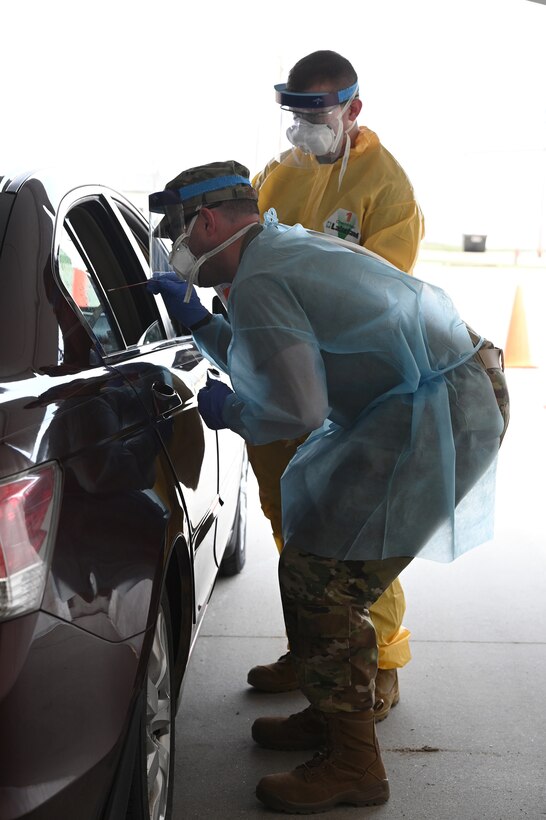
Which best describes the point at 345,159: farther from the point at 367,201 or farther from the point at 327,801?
the point at 327,801

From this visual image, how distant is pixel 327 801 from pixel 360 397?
110cm

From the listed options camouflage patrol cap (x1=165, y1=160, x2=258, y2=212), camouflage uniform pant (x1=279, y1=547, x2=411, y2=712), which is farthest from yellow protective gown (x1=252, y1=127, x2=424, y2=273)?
camouflage uniform pant (x1=279, y1=547, x2=411, y2=712)

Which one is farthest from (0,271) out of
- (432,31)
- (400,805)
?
(432,31)

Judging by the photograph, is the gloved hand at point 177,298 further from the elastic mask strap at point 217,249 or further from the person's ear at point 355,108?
the person's ear at point 355,108

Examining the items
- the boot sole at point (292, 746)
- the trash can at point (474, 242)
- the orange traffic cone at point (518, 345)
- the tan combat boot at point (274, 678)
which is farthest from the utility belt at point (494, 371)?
the trash can at point (474, 242)

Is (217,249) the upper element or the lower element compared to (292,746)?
upper

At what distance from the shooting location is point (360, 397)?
8.27 feet

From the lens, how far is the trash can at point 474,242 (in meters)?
28.7

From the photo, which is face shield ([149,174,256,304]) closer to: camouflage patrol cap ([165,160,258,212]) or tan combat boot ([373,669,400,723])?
camouflage patrol cap ([165,160,258,212])

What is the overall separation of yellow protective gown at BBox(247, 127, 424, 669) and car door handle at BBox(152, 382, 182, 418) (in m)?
0.81

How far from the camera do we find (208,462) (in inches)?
110

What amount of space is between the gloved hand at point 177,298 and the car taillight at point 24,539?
1.14 meters

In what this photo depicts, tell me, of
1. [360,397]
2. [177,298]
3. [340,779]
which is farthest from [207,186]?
[340,779]

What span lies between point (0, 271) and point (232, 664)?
214 centimetres
